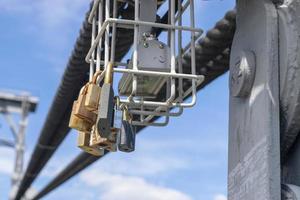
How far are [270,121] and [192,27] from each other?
425 mm

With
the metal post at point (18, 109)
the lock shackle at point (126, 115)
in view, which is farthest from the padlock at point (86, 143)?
the metal post at point (18, 109)

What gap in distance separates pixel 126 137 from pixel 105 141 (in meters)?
0.07

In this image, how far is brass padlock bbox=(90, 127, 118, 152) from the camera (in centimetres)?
170

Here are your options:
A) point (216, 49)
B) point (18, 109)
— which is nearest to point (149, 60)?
point (216, 49)

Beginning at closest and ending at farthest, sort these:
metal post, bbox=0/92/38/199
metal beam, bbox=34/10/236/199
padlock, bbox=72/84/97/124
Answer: padlock, bbox=72/84/97/124 < metal beam, bbox=34/10/236/199 < metal post, bbox=0/92/38/199

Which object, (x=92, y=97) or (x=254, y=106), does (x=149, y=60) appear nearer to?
(x=92, y=97)

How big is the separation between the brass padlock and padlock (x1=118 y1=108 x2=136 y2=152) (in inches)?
0.8

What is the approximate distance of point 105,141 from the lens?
171 cm

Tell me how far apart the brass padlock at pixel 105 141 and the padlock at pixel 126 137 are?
0.02m

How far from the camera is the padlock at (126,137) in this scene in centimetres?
173

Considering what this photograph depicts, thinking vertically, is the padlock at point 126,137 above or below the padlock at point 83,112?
→ below

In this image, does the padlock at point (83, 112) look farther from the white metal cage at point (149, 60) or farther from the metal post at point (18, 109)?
the metal post at point (18, 109)

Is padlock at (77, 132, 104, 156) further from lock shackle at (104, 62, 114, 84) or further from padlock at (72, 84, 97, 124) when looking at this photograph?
lock shackle at (104, 62, 114, 84)

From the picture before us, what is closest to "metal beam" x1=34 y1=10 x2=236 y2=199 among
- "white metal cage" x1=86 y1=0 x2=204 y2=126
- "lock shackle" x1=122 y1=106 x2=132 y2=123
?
"white metal cage" x1=86 y1=0 x2=204 y2=126
